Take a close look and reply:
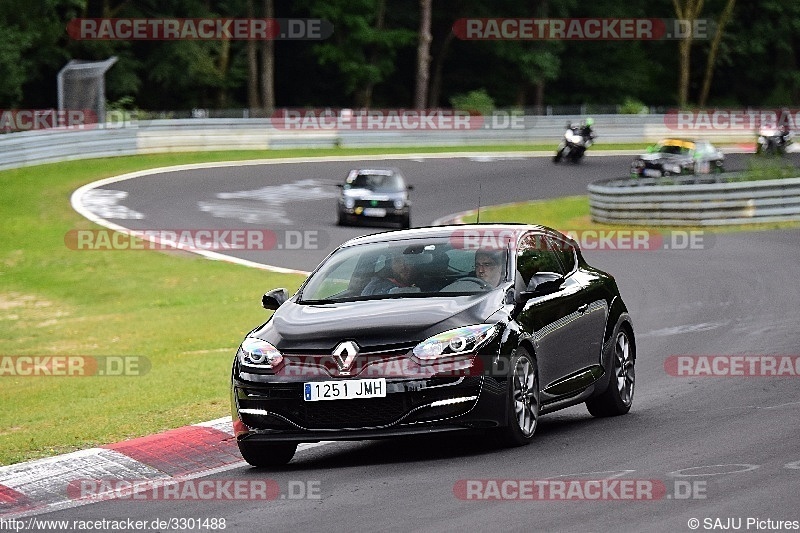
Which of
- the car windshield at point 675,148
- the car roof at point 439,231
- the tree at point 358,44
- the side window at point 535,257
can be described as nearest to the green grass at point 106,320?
the car roof at point 439,231

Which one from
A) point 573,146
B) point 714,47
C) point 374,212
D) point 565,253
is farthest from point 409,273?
point 714,47

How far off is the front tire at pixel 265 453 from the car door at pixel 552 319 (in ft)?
5.66

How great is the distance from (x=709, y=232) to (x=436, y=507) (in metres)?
23.0

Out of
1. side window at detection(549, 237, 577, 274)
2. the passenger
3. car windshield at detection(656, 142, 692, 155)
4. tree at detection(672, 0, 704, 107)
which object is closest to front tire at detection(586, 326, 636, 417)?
side window at detection(549, 237, 577, 274)

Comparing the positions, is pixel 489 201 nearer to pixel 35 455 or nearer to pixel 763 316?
pixel 763 316

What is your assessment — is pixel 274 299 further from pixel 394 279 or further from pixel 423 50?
pixel 423 50

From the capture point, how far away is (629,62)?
8212 centimetres

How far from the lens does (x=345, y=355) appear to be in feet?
30.0

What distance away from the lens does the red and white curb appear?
880 cm

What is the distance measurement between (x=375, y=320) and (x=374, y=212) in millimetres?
23630

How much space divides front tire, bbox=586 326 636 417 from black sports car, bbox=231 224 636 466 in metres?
0.21

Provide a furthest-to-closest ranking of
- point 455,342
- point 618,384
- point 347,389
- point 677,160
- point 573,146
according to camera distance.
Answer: point 573,146
point 677,160
point 618,384
point 455,342
point 347,389

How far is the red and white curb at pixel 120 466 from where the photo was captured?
28.9ft

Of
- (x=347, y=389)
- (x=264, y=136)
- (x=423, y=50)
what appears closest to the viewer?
(x=347, y=389)
